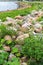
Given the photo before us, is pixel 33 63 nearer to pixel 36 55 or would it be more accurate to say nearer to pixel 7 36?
pixel 36 55

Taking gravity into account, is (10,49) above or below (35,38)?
below

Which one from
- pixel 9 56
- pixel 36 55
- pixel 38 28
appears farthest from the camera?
pixel 38 28

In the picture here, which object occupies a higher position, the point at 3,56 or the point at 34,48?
the point at 34,48

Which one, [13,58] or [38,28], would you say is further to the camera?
[38,28]

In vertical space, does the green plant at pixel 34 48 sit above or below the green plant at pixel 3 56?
above

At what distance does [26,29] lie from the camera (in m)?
6.27

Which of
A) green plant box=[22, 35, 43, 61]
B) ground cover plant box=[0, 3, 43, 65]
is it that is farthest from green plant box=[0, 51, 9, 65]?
green plant box=[22, 35, 43, 61]

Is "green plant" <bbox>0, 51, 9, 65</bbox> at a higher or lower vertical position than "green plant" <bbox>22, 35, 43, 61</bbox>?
lower

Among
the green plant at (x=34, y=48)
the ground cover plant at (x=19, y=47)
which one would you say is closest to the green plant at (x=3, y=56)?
the ground cover plant at (x=19, y=47)

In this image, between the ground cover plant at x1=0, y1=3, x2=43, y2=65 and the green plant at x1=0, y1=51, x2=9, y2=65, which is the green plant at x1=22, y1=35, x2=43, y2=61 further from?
the green plant at x1=0, y1=51, x2=9, y2=65

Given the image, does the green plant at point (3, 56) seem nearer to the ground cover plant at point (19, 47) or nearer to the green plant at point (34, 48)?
the ground cover plant at point (19, 47)

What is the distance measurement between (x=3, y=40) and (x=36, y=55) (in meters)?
1.08

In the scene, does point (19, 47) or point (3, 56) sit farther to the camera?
point (19, 47)

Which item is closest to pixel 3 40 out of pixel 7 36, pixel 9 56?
pixel 7 36
